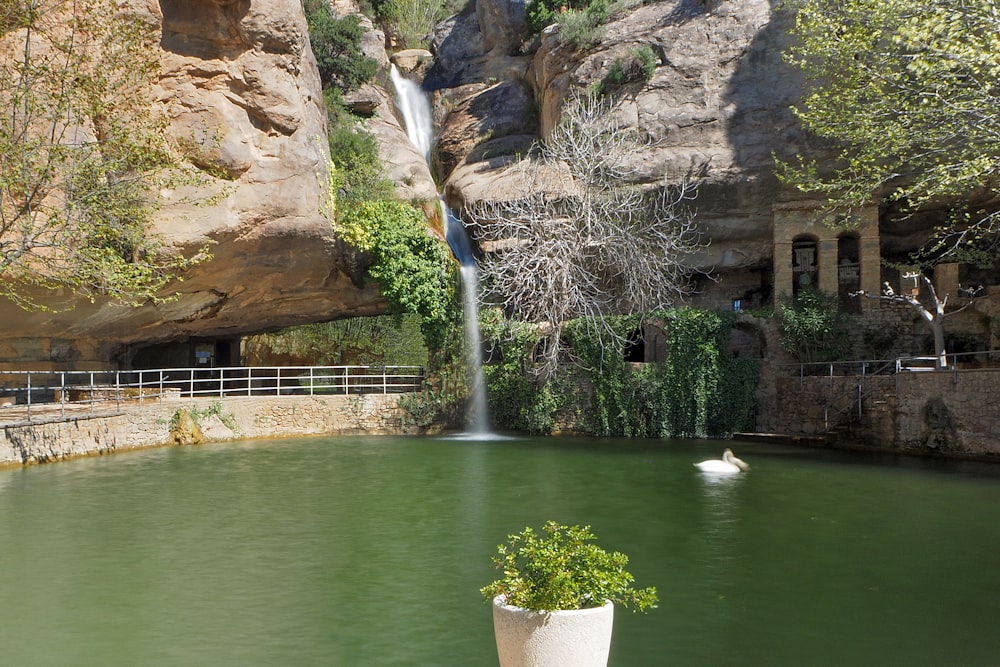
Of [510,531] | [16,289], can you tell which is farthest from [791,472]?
[16,289]

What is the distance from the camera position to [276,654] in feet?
22.1

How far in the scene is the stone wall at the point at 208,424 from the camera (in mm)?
18750

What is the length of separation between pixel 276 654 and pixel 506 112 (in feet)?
103

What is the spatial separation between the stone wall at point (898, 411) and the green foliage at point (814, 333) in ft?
3.74

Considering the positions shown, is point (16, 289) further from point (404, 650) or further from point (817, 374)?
point (817, 374)

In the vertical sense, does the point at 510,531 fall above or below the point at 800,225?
below

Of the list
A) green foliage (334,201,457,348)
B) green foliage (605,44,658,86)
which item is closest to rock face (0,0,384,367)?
green foliage (334,201,457,348)

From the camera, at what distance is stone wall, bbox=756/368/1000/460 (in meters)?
18.9

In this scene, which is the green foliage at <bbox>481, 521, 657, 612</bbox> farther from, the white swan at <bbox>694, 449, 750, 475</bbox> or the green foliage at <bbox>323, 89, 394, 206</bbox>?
the green foliage at <bbox>323, 89, 394, 206</bbox>

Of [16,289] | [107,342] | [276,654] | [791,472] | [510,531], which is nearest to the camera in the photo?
[276,654]

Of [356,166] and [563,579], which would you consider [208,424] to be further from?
[563,579]

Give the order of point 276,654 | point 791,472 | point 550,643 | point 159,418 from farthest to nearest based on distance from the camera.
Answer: point 159,418 < point 791,472 < point 276,654 < point 550,643

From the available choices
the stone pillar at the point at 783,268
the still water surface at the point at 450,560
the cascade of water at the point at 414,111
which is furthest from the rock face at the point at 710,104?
the still water surface at the point at 450,560

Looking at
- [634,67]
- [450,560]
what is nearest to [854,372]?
[634,67]
